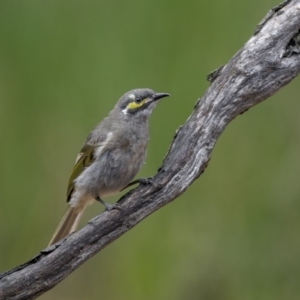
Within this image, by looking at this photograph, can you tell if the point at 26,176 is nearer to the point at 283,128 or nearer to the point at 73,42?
the point at 73,42

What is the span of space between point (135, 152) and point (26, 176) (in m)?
1.45

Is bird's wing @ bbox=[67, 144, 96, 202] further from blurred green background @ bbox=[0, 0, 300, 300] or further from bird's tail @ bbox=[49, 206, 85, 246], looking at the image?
blurred green background @ bbox=[0, 0, 300, 300]

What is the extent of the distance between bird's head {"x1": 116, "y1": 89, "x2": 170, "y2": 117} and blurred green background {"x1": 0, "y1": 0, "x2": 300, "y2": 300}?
3.33 feet

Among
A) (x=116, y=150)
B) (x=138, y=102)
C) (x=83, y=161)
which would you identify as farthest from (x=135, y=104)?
(x=83, y=161)

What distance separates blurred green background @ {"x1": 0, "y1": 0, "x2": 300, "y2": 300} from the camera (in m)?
4.41

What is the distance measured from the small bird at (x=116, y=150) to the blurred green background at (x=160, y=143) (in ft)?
3.23

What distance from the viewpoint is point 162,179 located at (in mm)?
2730

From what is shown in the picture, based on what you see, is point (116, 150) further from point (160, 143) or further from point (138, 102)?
point (160, 143)

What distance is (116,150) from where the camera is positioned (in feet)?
10.7

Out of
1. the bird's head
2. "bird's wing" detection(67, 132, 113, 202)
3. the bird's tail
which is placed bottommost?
the bird's tail

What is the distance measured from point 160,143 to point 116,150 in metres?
1.08

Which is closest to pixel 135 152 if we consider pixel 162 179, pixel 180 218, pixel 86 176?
pixel 86 176

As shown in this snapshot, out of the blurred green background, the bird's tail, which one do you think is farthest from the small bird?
the blurred green background

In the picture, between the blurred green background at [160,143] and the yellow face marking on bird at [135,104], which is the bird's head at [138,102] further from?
the blurred green background at [160,143]
